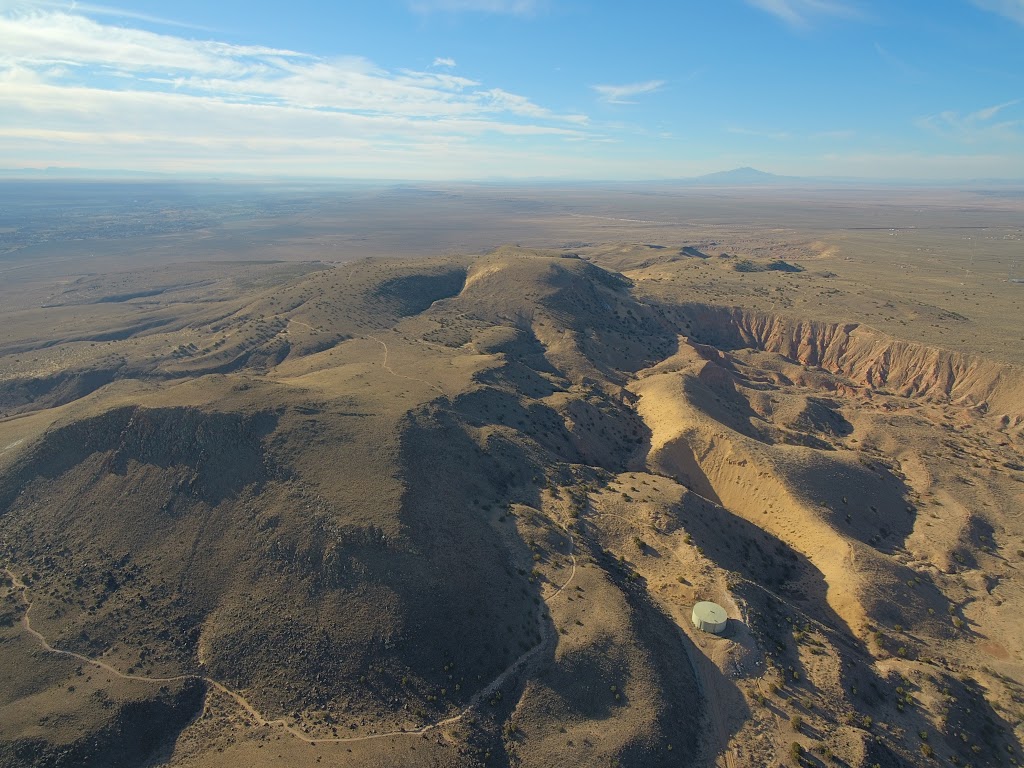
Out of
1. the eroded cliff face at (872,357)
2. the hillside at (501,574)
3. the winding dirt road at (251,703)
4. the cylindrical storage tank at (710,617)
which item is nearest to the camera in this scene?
the winding dirt road at (251,703)

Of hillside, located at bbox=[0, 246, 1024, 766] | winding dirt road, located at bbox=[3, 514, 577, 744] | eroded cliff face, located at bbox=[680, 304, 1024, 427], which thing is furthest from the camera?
eroded cliff face, located at bbox=[680, 304, 1024, 427]

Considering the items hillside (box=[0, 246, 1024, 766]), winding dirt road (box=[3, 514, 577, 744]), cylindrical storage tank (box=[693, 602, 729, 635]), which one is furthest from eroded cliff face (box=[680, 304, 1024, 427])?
winding dirt road (box=[3, 514, 577, 744])

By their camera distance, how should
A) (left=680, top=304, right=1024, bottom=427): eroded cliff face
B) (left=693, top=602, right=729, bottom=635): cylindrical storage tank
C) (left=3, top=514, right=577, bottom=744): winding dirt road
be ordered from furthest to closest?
(left=680, top=304, right=1024, bottom=427): eroded cliff face, (left=693, top=602, right=729, bottom=635): cylindrical storage tank, (left=3, top=514, right=577, bottom=744): winding dirt road

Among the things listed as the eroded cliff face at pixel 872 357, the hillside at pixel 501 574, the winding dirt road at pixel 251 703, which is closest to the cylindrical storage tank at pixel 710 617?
the hillside at pixel 501 574

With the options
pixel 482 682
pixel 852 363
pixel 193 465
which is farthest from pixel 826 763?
pixel 852 363

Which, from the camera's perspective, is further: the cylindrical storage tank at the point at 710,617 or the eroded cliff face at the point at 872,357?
the eroded cliff face at the point at 872,357

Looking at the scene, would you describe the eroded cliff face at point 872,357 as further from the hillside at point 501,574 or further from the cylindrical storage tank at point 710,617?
the cylindrical storage tank at point 710,617

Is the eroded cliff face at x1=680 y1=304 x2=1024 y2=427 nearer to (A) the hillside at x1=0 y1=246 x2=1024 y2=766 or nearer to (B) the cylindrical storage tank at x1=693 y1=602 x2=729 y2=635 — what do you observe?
(A) the hillside at x1=0 y1=246 x2=1024 y2=766

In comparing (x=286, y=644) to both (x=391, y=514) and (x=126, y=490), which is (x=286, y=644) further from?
(x=126, y=490)
